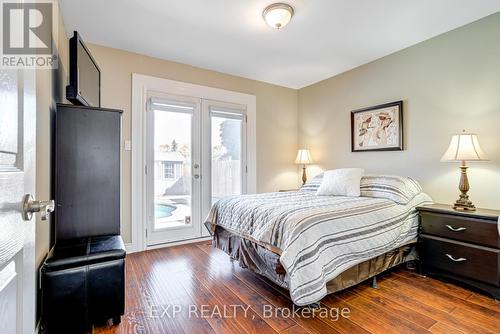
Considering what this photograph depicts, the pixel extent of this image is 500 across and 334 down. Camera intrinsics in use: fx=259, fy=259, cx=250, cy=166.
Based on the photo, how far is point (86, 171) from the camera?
80.0 inches

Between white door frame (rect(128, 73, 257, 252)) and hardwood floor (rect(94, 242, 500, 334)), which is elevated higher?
white door frame (rect(128, 73, 257, 252))

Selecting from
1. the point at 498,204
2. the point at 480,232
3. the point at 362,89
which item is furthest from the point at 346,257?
the point at 362,89

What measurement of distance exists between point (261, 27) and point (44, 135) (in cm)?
215

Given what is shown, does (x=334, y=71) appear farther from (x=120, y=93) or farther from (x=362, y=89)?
(x=120, y=93)

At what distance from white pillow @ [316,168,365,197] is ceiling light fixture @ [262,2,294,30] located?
1.81 m

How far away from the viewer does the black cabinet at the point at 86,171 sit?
1950 mm

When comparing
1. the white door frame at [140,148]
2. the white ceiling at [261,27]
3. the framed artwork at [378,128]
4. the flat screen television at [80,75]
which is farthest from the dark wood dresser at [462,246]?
the flat screen television at [80,75]

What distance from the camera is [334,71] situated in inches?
152

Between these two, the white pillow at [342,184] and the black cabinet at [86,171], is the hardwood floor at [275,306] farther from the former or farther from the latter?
the white pillow at [342,184]

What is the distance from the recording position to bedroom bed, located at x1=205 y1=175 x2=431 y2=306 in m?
1.75

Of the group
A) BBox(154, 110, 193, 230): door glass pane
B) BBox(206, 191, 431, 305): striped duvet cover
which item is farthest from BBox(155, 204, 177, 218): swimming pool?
BBox(206, 191, 431, 305): striped duvet cover

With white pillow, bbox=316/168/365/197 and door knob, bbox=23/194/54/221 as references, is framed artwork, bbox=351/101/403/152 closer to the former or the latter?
white pillow, bbox=316/168/365/197

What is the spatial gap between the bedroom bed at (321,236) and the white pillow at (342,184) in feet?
0.40

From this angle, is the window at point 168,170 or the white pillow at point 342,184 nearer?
the white pillow at point 342,184
